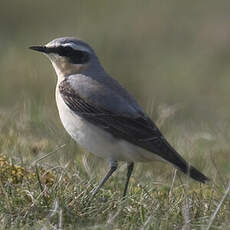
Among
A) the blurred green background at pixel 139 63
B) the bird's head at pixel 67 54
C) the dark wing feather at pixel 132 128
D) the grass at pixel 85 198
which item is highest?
the bird's head at pixel 67 54

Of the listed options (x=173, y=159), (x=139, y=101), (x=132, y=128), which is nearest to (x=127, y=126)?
(x=132, y=128)

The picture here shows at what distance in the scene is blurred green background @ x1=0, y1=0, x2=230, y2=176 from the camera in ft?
31.7

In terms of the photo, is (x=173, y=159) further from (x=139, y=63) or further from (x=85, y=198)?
(x=139, y=63)

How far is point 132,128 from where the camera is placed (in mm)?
7191

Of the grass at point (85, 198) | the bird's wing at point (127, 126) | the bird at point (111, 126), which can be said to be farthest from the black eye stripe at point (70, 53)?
the grass at point (85, 198)

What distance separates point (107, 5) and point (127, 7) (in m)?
0.61

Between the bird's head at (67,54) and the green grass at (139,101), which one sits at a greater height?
the bird's head at (67,54)

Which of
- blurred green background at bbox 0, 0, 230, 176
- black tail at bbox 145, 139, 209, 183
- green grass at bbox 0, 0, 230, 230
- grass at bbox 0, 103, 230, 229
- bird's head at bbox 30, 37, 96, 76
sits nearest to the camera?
grass at bbox 0, 103, 230, 229

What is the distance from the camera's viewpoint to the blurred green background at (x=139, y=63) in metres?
9.66

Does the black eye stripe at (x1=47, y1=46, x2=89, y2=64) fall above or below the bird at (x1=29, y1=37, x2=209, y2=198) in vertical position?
above

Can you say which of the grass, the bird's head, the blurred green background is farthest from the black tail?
the blurred green background

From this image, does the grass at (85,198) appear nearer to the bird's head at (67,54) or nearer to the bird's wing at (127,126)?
the bird's wing at (127,126)

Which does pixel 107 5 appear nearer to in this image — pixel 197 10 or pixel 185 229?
pixel 197 10

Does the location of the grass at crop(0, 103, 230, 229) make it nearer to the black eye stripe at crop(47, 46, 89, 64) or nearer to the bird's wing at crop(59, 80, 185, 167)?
the bird's wing at crop(59, 80, 185, 167)
